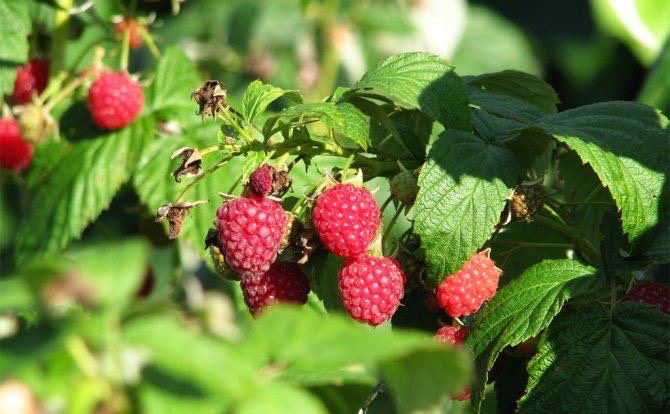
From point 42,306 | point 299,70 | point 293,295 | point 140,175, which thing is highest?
point 42,306

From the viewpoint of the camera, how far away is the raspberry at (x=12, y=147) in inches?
60.4

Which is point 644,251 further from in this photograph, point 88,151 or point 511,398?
point 88,151

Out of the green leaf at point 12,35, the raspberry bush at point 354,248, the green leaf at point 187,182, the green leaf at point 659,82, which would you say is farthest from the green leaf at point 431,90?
the green leaf at point 659,82

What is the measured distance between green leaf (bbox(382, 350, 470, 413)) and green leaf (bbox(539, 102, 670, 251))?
464mm

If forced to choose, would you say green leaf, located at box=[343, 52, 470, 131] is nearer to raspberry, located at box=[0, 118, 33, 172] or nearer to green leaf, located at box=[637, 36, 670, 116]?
raspberry, located at box=[0, 118, 33, 172]

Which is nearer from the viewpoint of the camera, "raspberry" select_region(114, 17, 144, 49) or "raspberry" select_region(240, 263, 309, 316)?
"raspberry" select_region(240, 263, 309, 316)

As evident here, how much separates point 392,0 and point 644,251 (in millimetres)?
2840

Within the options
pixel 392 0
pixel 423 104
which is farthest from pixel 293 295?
pixel 392 0

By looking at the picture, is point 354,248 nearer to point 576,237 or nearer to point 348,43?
point 576,237

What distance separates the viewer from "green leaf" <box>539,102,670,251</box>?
3.24ft

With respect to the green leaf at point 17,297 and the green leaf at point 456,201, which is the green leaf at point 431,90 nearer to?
the green leaf at point 456,201

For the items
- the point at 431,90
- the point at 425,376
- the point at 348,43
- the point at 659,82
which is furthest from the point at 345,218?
the point at 348,43

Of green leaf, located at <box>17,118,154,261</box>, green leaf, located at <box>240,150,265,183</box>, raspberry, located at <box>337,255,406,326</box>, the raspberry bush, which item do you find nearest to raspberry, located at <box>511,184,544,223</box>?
the raspberry bush

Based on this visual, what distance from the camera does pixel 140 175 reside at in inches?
58.0
